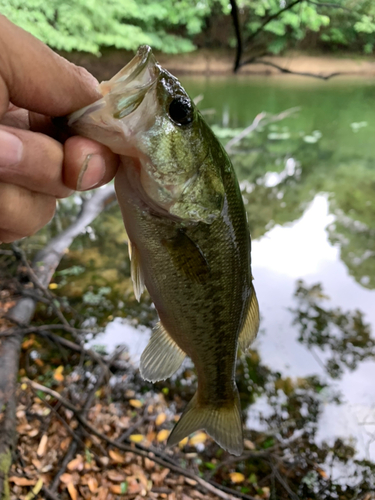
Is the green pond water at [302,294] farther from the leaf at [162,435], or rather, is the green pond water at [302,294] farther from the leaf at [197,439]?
the leaf at [162,435]

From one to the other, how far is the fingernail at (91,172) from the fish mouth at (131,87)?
13 cm

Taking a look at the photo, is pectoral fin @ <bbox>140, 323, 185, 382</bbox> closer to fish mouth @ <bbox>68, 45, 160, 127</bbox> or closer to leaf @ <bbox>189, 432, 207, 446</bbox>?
fish mouth @ <bbox>68, 45, 160, 127</bbox>

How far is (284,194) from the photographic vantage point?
7.22m

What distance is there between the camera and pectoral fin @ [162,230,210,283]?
1188mm

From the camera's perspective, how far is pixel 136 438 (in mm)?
2469

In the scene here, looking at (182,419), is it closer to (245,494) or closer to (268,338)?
(245,494)

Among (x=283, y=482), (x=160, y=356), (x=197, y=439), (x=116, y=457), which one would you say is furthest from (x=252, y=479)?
(x=160, y=356)

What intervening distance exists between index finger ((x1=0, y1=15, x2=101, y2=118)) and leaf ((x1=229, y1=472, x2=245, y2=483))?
2.65 m

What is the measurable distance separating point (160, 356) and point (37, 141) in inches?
39.5

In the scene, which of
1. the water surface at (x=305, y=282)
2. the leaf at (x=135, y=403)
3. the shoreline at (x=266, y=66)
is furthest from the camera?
the shoreline at (x=266, y=66)

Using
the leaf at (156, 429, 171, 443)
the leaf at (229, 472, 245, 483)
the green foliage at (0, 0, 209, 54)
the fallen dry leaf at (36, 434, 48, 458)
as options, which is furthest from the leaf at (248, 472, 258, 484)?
the green foliage at (0, 0, 209, 54)

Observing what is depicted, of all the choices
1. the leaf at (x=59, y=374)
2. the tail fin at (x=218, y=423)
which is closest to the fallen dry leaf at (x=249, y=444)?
the tail fin at (x=218, y=423)

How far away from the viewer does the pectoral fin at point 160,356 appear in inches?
56.3

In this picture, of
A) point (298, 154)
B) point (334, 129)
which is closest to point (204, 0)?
point (298, 154)
